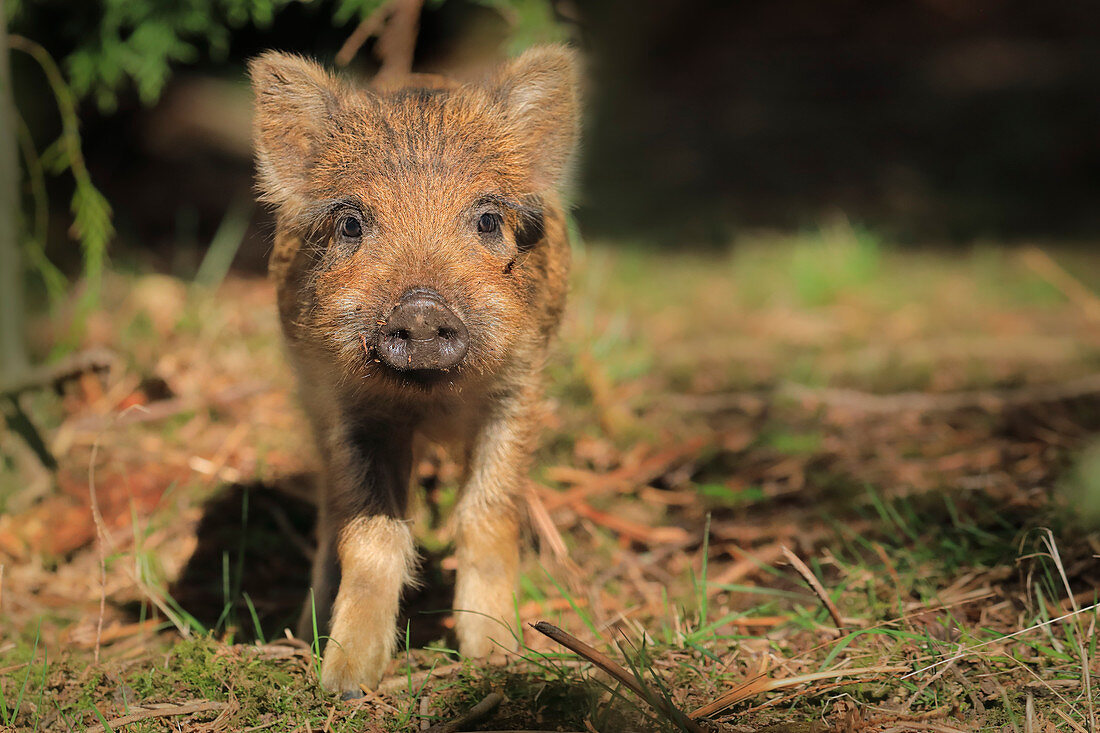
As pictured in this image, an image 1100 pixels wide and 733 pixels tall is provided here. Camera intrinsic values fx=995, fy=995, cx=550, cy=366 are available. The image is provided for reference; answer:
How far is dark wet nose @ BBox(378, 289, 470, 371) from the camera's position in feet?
9.50

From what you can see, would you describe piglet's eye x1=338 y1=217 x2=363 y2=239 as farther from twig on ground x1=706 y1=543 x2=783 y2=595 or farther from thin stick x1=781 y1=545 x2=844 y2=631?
twig on ground x1=706 y1=543 x2=783 y2=595

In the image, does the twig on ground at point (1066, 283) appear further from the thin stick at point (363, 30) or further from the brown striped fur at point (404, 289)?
the thin stick at point (363, 30)

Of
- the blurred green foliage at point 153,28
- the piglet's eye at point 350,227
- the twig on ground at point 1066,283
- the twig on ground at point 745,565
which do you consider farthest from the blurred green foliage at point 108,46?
the twig on ground at point 1066,283

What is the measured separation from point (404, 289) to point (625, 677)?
1292mm

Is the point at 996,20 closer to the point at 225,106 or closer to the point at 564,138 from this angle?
the point at 225,106

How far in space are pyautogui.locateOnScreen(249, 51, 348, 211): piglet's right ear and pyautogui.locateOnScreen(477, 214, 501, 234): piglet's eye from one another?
605 millimetres

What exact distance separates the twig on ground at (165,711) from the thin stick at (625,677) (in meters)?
1.00

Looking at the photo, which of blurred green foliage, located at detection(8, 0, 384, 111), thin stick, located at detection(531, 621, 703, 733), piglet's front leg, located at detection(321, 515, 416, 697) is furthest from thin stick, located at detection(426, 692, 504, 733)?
blurred green foliage, located at detection(8, 0, 384, 111)

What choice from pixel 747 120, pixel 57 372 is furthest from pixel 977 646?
pixel 747 120

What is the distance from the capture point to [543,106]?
11.7ft

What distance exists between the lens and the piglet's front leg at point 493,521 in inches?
140

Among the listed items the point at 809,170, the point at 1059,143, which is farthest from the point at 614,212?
the point at 1059,143

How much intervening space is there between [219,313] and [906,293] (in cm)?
493

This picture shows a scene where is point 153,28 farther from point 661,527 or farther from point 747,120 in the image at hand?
point 747,120
